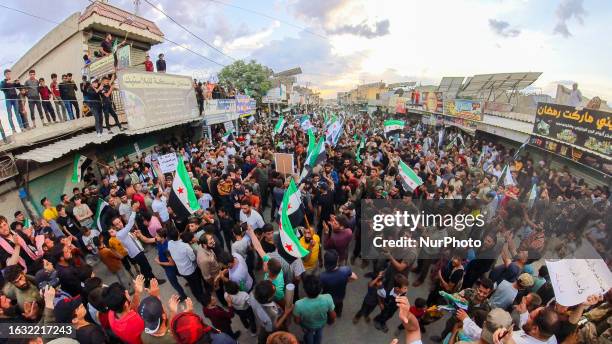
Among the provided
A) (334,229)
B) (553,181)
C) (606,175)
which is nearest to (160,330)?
(334,229)

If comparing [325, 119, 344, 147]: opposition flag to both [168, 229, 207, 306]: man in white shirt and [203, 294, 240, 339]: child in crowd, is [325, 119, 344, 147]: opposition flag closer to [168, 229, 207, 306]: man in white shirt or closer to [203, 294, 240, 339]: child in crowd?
[168, 229, 207, 306]: man in white shirt

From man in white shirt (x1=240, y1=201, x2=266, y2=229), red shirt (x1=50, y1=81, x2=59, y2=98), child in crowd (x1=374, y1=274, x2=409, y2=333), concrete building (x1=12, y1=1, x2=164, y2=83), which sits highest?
concrete building (x1=12, y1=1, x2=164, y2=83)

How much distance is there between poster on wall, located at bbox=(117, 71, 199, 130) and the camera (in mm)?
9891

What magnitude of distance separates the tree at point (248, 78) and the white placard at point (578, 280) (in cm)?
3480

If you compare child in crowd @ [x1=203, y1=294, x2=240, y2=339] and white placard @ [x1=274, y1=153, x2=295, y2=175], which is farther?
white placard @ [x1=274, y1=153, x2=295, y2=175]

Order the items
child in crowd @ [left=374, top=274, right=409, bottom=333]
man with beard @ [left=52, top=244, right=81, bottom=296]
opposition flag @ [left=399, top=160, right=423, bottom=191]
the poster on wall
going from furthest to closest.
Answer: the poster on wall < opposition flag @ [left=399, top=160, right=423, bottom=191] < child in crowd @ [left=374, top=274, right=409, bottom=333] < man with beard @ [left=52, top=244, right=81, bottom=296]

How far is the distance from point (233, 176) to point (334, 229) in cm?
346

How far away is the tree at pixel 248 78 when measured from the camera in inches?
1412

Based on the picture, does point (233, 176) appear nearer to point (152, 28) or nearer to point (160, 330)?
point (160, 330)

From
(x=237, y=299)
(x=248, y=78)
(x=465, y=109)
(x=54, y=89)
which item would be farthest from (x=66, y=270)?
(x=248, y=78)

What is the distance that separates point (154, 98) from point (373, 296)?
10.7m

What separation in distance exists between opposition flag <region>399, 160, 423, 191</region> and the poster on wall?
8.94 meters

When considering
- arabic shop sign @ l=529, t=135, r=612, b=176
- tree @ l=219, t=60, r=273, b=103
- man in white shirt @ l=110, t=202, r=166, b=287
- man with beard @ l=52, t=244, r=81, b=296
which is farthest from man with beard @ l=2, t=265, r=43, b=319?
tree @ l=219, t=60, r=273, b=103

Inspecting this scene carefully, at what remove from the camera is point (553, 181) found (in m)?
8.75
